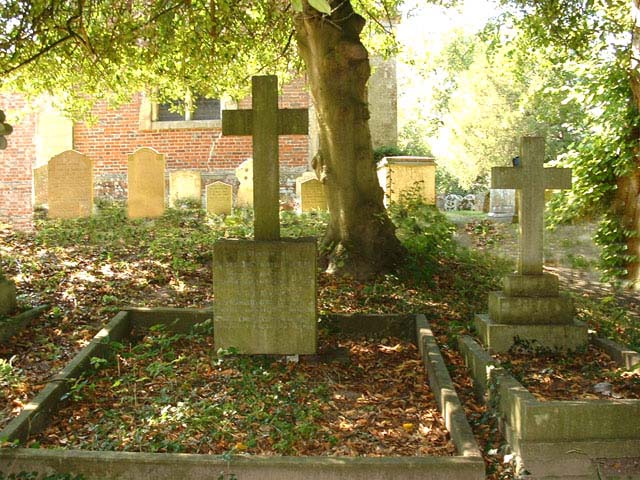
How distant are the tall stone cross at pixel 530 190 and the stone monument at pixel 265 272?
2.13 m

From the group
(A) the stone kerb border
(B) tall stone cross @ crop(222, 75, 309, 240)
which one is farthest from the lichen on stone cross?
(A) the stone kerb border

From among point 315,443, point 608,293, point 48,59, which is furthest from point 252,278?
point 608,293

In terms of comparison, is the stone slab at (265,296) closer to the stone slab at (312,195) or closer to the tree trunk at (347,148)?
the tree trunk at (347,148)

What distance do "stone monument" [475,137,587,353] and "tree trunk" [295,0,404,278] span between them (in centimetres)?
245

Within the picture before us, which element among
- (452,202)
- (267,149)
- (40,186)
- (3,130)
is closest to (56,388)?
(267,149)

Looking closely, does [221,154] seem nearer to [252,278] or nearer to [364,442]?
[252,278]

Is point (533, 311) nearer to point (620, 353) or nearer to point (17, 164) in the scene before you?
point (620, 353)

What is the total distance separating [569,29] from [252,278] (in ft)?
22.2

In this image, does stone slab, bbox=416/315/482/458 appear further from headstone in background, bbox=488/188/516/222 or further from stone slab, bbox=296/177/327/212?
headstone in background, bbox=488/188/516/222

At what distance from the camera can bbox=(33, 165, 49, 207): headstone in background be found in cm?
1296

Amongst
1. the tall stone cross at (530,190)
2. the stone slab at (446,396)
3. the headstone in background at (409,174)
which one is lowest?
the stone slab at (446,396)

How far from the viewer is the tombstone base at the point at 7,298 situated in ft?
21.2

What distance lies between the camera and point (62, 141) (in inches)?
692

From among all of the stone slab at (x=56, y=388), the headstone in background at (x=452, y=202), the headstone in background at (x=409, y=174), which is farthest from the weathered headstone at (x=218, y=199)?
the headstone in background at (x=452, y=202)
